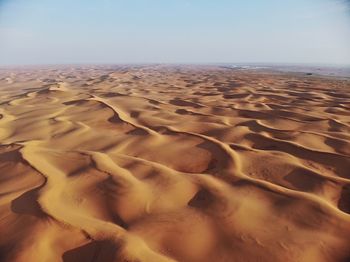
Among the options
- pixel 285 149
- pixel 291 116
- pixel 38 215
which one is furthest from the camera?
pixel 291 116

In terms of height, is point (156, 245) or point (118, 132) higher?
point (156, 245)

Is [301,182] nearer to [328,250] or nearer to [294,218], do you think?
[294,218]

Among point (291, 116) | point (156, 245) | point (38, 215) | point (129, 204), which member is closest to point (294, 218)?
point (156, 245)

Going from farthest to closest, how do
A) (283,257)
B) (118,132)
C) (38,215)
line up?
(118,132) → (38,215) → (283,257)

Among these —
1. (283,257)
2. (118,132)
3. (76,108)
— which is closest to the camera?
(283,257)

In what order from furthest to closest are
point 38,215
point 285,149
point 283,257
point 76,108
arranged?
1. point 76,108
2. point 285,149
3. point 38,215
4. point 283,257

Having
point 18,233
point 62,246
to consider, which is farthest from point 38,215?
point 62,246

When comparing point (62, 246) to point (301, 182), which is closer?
point (62, 246)

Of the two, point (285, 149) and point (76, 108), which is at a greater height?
point (285, 149)

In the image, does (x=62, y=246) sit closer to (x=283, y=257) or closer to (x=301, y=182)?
(x=283, y=257)
